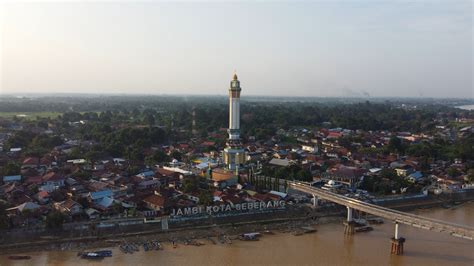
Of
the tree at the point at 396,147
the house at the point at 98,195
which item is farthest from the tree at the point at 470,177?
the house at the point at 98,195

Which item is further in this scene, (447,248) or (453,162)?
(453,162)

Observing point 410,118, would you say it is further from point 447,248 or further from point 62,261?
point 62,261

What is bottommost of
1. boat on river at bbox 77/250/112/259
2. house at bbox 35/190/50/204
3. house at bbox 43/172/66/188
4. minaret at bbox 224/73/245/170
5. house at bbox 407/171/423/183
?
boat on river at bbox 77/250/112/259

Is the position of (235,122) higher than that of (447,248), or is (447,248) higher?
(235,122)

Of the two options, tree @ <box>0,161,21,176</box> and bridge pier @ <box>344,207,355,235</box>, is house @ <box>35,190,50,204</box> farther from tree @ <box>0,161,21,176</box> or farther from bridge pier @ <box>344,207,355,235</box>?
bridge pier @ <box>344,207,355,235</box>

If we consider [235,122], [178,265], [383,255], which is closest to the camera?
[178,265]

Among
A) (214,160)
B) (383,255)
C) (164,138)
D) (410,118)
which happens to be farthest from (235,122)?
(410,118)

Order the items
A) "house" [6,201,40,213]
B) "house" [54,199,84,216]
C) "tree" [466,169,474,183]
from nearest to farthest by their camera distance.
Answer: "house" [6,201,40,213], "house" [54,199,84,216], "tree" [466,169,474,183]

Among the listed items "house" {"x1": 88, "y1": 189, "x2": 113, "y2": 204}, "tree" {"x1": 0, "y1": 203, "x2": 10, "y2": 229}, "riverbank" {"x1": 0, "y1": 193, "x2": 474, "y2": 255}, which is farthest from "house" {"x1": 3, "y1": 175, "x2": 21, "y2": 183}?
"riverbank" {"x1": 0, "y1": 193, "x2": 474, "y2": 255}
